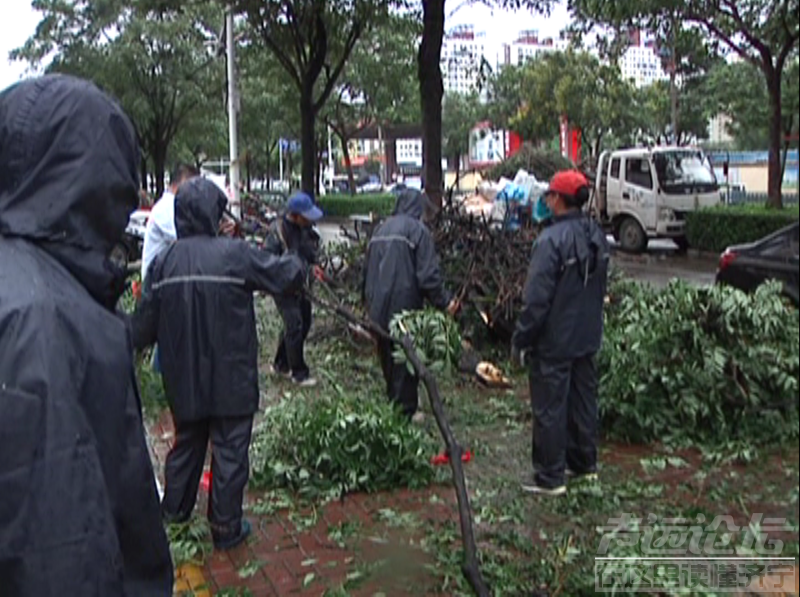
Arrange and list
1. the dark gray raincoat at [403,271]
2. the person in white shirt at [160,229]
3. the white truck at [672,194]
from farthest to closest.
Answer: the person in white shirt at [160,229]
the dark gray raincoat at [403,271]
the white truck at [672,194]

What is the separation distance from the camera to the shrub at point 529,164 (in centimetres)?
1700

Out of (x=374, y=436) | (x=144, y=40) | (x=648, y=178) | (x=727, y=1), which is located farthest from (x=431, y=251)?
(x=144, y=40)

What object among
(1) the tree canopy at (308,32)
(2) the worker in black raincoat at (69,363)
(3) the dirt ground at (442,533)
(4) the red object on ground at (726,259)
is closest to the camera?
(2) the worker in black raincoat at (69,363)

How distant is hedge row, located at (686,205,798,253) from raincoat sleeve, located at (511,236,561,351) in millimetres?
2756

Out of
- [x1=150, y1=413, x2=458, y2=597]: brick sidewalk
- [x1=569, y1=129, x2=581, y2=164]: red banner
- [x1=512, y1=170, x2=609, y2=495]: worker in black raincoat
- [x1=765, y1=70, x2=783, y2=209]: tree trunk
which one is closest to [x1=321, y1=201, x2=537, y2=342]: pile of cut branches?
[x1=512, y1=170, x2=609, y2=495]: worker in black raincoat

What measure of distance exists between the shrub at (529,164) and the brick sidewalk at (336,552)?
464 inches

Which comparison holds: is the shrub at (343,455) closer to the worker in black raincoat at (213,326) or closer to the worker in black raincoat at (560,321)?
the worker in black raincoat at (560,321)

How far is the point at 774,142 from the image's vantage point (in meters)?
1.12

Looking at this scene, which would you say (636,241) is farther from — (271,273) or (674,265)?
(271,273)

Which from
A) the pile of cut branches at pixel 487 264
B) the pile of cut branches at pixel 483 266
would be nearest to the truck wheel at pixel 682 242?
the pile of cut branches at pixel 483 266

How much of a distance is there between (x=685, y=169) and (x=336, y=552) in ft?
9.71

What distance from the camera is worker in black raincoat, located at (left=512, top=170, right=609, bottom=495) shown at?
16.0 ft

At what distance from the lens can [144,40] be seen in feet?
84.0

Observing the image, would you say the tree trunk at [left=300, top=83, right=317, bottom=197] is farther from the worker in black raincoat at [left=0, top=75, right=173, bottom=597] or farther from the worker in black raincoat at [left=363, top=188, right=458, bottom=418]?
the worker in black raincoat at [left=0, top=75, right=173, bottom=597]
